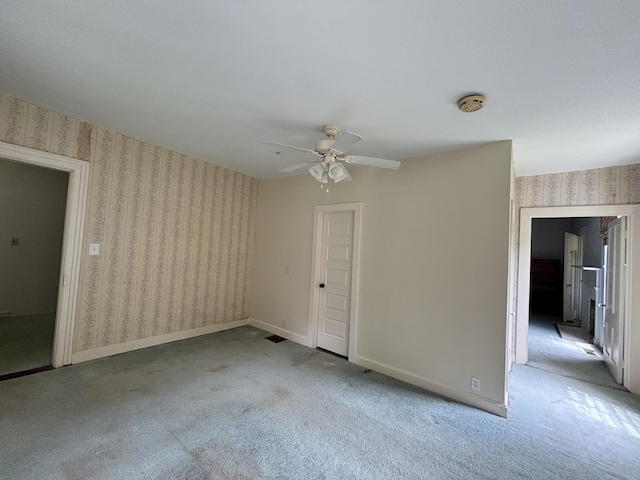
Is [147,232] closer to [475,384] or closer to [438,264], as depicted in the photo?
[438,264]

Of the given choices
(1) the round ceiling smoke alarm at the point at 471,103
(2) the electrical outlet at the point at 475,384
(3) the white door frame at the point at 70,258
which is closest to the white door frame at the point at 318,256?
(2) the electrical outlet at the point at 475,384

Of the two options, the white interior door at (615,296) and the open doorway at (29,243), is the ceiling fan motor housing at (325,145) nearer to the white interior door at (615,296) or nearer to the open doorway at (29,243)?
the white interior door at (615,296)

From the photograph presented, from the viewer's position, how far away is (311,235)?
13.2 ft

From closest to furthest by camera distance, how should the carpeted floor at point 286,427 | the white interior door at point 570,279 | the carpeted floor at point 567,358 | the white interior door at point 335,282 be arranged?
the carpeted floor at point 286,427 < the carpeted floor at point 567,358 < the white interior door at point 335,282 < the white interior door at point 570,279

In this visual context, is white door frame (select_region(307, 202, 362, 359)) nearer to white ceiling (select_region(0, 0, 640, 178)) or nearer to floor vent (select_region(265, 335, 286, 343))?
floor vent (select_region(265, 335, 286, 343))

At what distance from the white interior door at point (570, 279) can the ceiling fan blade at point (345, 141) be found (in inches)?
301

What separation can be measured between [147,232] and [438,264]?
360 centimetres

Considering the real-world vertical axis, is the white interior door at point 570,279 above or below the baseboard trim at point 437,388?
above

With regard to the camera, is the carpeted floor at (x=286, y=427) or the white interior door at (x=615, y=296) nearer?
the carpeted floor at (x=286, y=427)

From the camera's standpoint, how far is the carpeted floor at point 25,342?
2789 mm

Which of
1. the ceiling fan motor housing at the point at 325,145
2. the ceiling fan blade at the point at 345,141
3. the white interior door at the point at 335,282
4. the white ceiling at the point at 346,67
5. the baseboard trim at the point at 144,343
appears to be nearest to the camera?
the white ceiling at the point at 346,67

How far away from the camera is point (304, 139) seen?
2877 millimetres

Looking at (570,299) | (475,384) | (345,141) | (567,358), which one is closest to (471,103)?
(345,141)

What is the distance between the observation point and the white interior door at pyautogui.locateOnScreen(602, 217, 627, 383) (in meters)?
3.11
